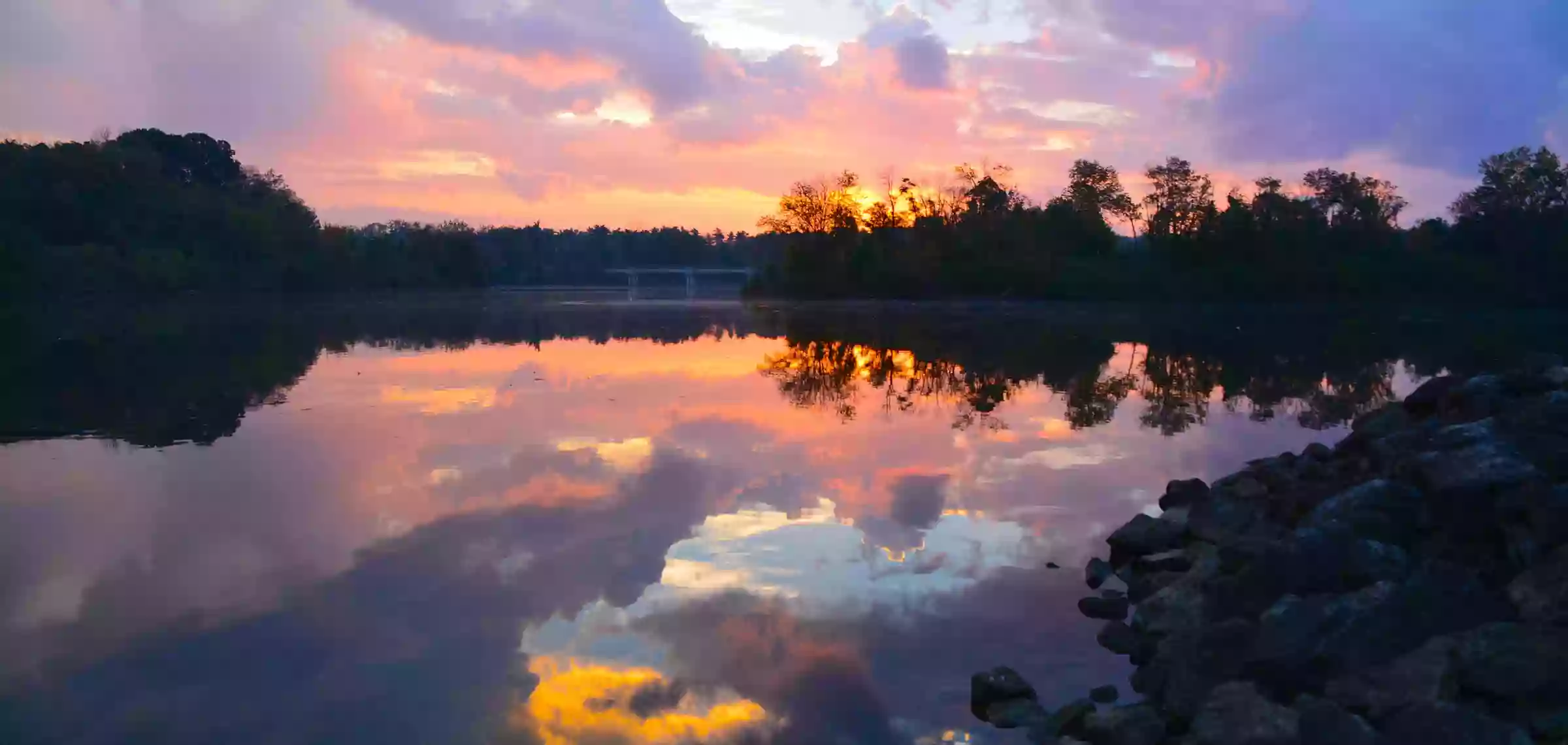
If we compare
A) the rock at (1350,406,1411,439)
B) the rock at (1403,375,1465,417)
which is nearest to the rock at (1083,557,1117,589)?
the rock at (1350,406,1411,439)

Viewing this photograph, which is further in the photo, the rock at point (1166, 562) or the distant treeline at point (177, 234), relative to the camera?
the distant treeline at point (177, 234)

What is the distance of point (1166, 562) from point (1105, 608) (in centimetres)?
118

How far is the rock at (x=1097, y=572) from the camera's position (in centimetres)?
940

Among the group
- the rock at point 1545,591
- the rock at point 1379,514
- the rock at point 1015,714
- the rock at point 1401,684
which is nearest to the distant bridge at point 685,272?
the rock at point 1379,514

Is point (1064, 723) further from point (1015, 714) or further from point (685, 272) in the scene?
point (685, 272)

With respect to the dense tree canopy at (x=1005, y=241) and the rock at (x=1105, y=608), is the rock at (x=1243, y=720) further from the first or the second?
the dense tree canopy at (x=1005, y=241)

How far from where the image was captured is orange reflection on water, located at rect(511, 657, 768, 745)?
255 inches

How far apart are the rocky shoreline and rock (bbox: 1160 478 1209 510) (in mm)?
642

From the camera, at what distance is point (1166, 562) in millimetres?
9484

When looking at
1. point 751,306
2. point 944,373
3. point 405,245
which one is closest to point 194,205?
point 405,245

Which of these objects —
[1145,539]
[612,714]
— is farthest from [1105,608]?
[612,714]

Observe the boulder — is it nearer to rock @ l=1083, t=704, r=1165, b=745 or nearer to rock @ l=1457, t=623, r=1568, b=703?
rock @ l=1457, t=623, r=1568, b=703

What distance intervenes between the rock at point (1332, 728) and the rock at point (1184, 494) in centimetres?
604

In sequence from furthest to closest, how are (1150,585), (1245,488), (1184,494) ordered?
(1184,494)
(1245,488)
(1150,585)
